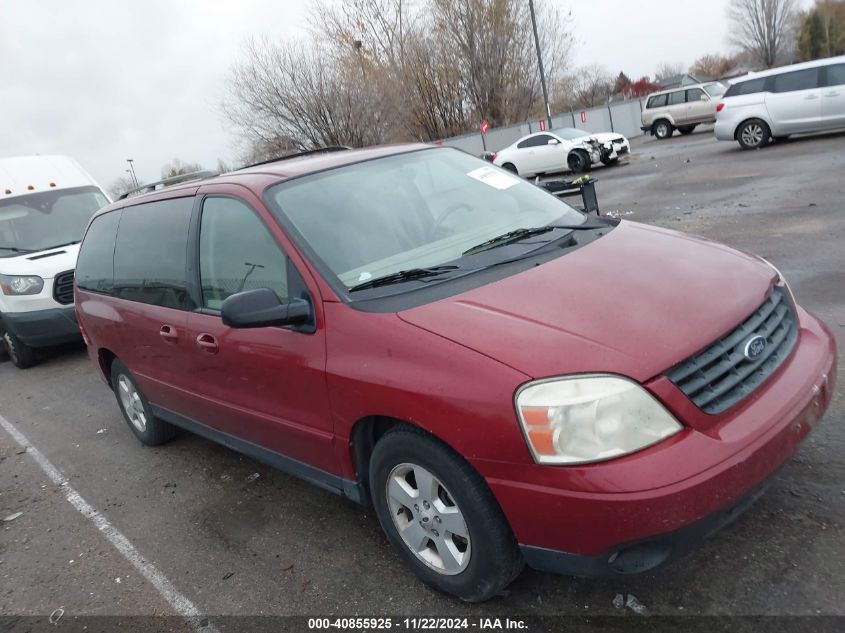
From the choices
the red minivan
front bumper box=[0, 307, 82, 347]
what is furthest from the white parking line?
front bumper box=[0, 307, 82, 347]

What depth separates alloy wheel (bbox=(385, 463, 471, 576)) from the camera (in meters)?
2.55

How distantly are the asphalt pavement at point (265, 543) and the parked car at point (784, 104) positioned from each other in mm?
10022

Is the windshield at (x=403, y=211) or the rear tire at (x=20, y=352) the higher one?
the windshield at (x=403, y=211)

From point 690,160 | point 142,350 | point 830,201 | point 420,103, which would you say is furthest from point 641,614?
point 420,103

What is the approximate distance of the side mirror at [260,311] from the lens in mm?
2781

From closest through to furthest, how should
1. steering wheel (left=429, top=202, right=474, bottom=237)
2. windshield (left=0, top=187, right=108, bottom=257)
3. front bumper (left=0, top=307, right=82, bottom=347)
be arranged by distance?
steering wheel (left=429, top=202, right=474, bottom=237)
front bumper (left=0, top=307, right=82, bottom=347)
windshield (left=0, top=187, right=108, bottom=257)

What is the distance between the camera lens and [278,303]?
2857 millimetres

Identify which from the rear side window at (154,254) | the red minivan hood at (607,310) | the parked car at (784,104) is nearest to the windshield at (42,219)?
the rear side window at (154,254)

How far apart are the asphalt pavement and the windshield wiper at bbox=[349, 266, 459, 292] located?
1314 mm

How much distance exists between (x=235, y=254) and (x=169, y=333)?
2.61ft

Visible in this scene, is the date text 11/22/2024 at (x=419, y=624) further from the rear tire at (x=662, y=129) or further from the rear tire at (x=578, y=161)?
the rear tire at (x=662, y=129)

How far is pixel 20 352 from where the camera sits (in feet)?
27.8

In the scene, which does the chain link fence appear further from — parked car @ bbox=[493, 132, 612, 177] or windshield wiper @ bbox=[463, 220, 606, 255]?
windshield wiper @ bbox=[463, 220, 606, 255]

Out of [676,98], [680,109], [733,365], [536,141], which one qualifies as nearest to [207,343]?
[733,365]
